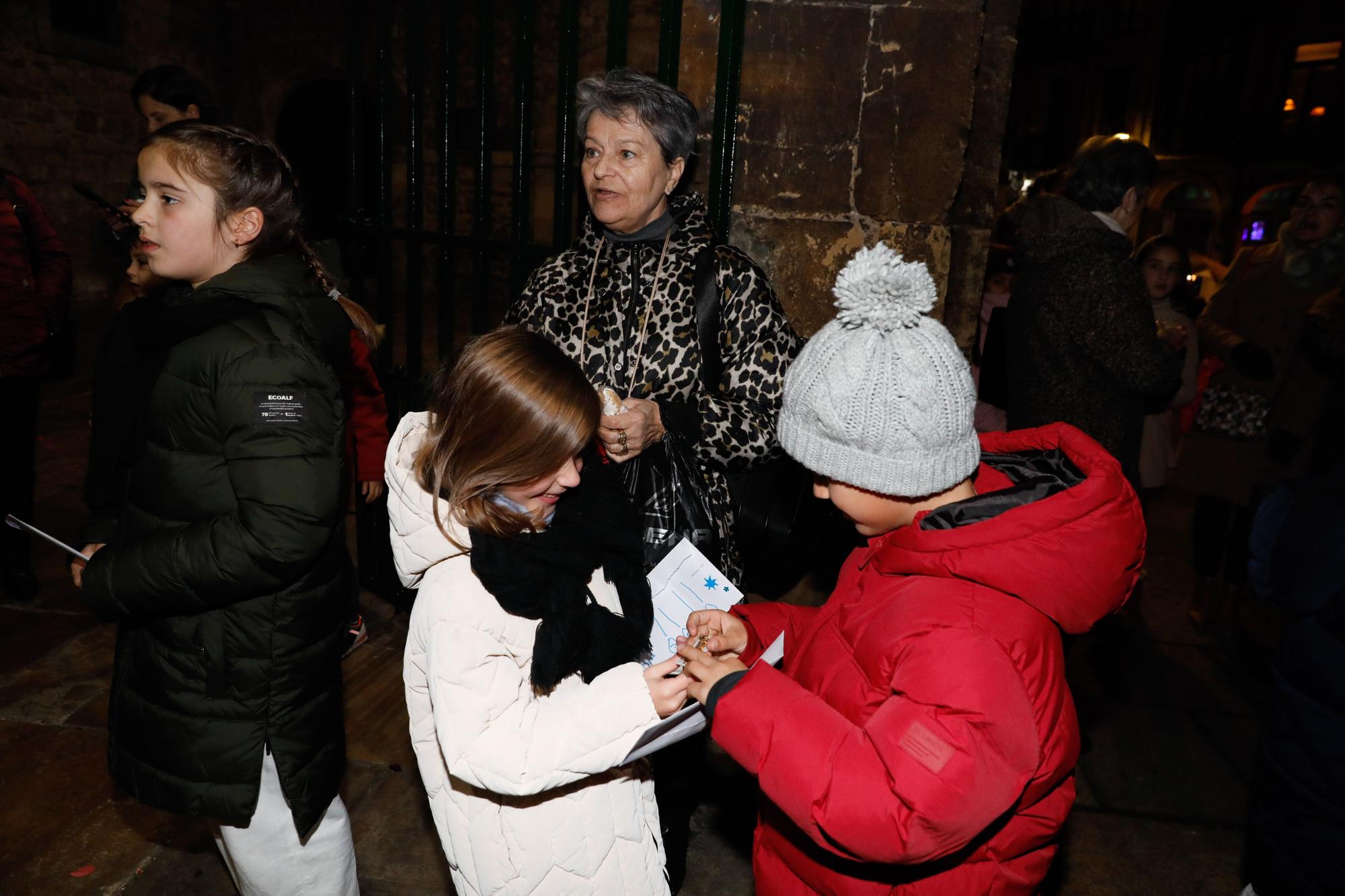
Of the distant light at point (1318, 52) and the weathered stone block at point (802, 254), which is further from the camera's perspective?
the distant light at point (1318, 52)

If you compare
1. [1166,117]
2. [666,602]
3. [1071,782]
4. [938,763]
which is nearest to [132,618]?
[666,602]

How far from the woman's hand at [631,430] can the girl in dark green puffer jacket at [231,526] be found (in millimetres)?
613

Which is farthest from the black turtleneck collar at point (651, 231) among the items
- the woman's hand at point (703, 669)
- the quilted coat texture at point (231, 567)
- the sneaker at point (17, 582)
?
the sneaker at point (17, 582)

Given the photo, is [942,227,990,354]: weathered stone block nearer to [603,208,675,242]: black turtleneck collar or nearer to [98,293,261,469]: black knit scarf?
[603,208,675,242]: black turtleneck collar

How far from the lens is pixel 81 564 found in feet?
6.30

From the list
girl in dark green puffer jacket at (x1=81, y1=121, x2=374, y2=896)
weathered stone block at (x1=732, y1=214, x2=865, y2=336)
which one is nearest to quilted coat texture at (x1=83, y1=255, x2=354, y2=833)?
girl in dark green puffer jacket at (x1=81, y1=121, x2=374, y2=896)

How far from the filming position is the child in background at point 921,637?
121 cm

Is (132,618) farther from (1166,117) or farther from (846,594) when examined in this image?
(1166,117)

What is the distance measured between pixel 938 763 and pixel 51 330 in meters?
4.32

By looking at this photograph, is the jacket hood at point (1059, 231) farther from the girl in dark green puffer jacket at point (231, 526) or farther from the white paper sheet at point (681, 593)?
the girl in dark green puffer jacket at point (231, 526)

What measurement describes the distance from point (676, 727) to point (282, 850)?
110 centimetres

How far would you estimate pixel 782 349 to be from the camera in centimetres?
242

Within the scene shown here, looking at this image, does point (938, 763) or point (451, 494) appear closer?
point (938, 763)

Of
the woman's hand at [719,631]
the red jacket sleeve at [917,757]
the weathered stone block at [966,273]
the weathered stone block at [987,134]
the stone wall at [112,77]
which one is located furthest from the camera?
the stone wall at [112,77]
